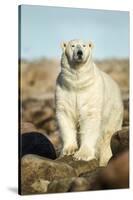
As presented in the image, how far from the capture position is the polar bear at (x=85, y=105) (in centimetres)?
403

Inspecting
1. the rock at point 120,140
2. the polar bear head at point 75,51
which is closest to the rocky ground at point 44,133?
the polar bear head at point 75,51

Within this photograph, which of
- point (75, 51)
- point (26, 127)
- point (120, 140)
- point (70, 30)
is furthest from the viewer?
point (120, 140)

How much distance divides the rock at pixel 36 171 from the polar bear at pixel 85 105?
209 mm

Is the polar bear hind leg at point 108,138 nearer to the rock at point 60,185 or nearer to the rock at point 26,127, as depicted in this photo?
the rock at point 60,185

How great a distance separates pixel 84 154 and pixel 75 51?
40.7 inches

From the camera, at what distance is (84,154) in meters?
4.09

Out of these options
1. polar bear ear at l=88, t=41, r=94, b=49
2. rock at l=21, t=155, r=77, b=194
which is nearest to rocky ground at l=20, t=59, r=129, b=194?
rock at l=21, t=155, r=77, b=194

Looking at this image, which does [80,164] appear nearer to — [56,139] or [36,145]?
[56,139]

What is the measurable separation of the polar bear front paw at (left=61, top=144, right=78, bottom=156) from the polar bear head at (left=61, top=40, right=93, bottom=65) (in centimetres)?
82

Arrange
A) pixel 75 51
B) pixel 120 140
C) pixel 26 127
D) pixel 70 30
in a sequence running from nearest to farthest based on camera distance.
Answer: pixel 26 127, pixel 75 51, pixel 70 30, pixel 120 140

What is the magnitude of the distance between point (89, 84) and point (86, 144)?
608mm

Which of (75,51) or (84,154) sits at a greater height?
(75,51)

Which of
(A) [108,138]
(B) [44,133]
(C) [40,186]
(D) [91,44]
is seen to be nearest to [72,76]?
Answer: (D) [91,44]

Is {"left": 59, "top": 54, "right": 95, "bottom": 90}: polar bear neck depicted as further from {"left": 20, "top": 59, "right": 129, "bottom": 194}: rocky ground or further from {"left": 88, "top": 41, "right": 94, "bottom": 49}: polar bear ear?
{"left": 88, "top": 41, "right": 94, "bottom": 49}: polar bear ear
